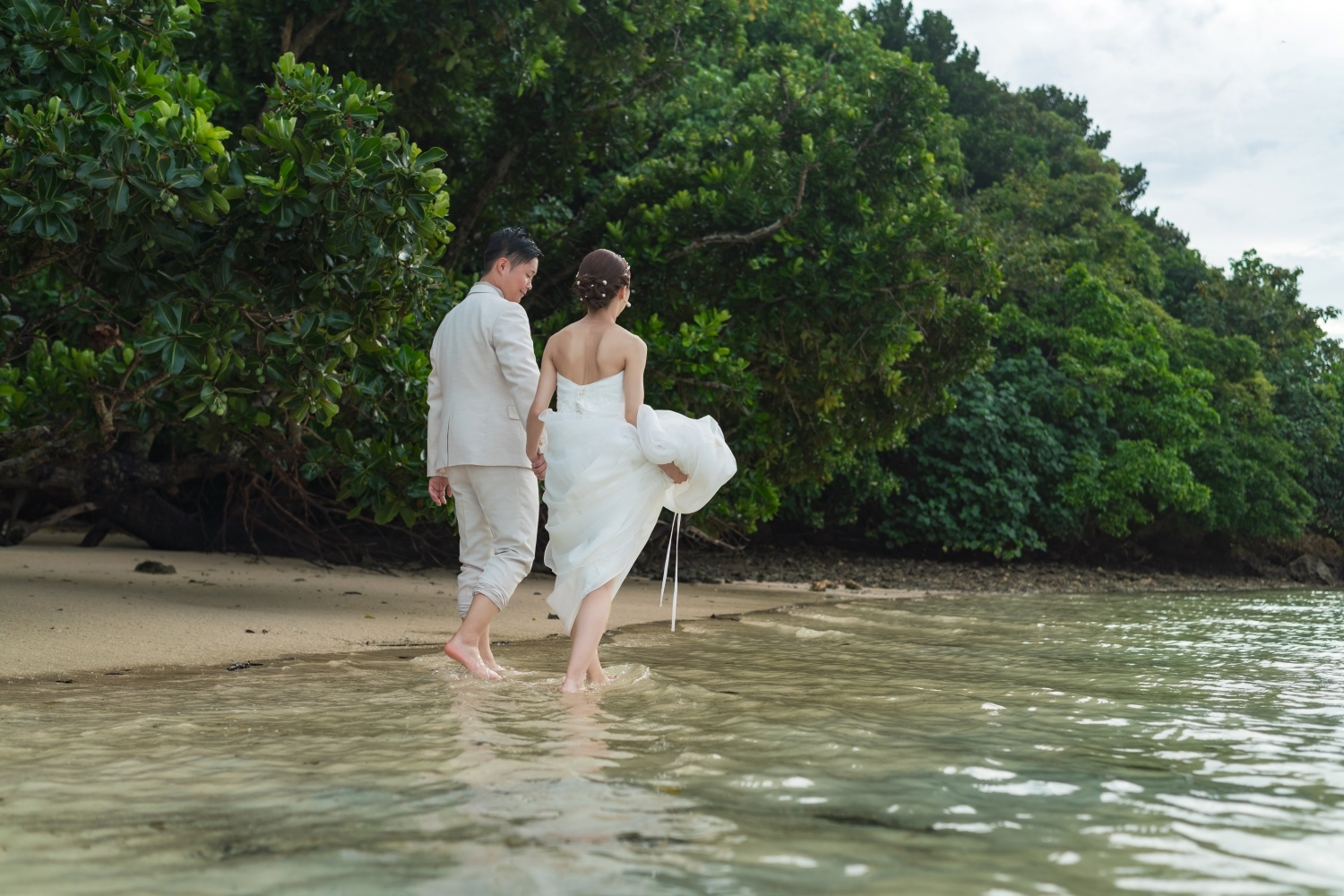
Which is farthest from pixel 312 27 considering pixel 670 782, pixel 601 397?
pixel 670 782

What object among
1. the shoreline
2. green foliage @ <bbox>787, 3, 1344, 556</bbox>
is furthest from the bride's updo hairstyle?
green foliage @ <bbox>787, 3, 1344, 556</bbox>

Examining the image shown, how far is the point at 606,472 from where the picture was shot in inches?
204

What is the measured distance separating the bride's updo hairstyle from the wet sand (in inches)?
99.7

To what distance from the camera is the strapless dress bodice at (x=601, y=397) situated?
17.0 ft

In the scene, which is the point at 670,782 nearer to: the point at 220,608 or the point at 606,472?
the point at 606,472

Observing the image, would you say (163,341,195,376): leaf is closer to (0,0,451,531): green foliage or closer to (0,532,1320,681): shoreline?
(0,0,451,531): green foliage

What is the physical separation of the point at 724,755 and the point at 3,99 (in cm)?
516

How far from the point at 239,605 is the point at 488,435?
3406 mm

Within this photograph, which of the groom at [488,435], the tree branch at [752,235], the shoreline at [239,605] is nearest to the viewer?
the groom at [488,435]

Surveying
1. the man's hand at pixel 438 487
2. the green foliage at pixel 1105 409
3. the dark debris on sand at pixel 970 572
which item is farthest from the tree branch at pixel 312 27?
the green foliage at pixel 1105 409

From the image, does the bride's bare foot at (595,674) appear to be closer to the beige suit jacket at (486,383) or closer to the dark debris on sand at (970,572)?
the beige suit jacket at (486,383)

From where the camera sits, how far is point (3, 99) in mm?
5898

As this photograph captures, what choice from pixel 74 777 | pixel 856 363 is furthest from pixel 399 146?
pixel 856 363

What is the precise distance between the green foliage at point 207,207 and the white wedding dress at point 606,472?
1832 millimetres
